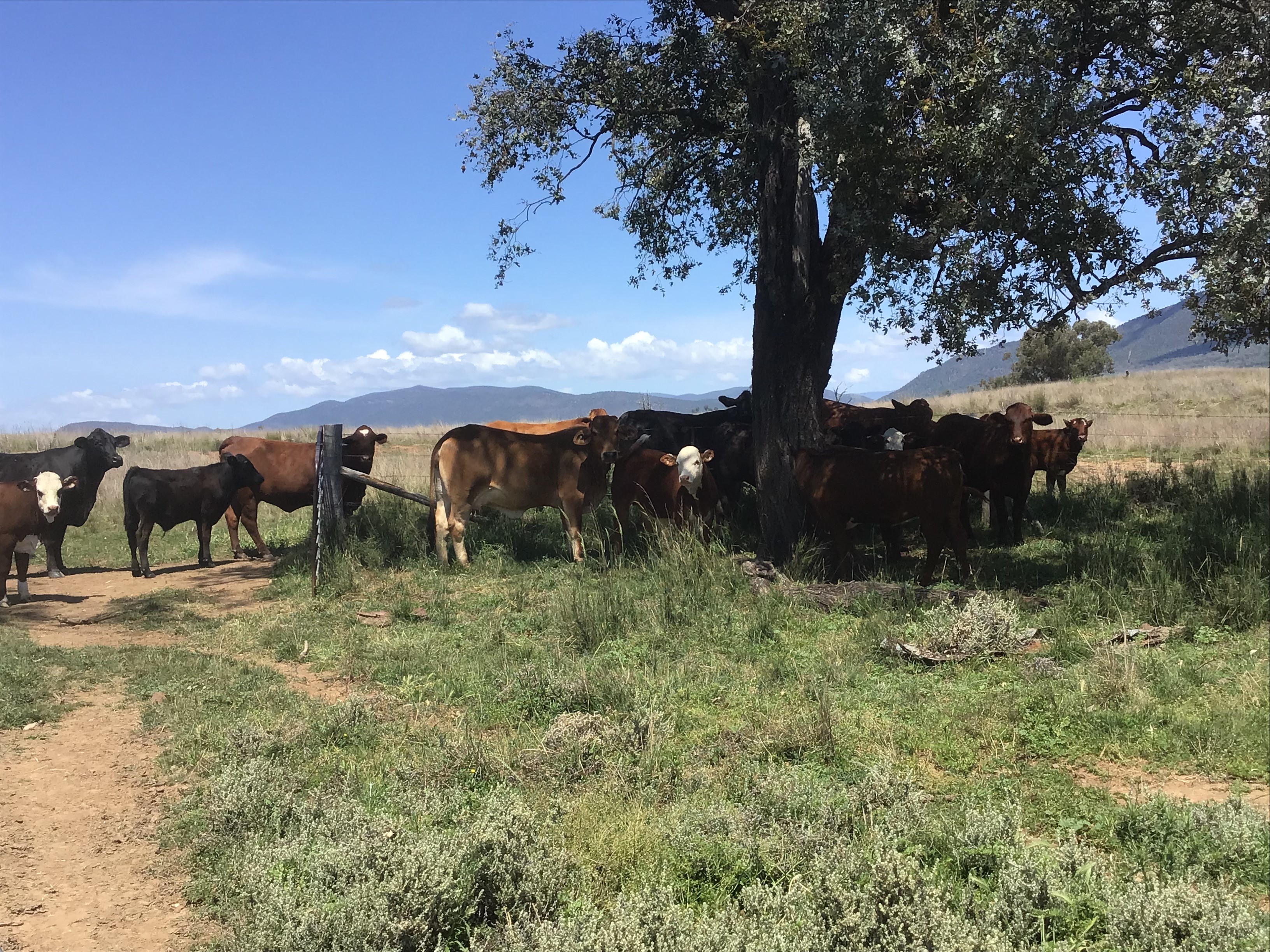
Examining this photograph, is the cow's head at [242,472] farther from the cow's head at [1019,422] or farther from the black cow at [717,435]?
the cow's head at [1019,422]

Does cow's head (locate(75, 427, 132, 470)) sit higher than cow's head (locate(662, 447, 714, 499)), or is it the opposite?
cow's head (locate(75, 427, 132, 470))

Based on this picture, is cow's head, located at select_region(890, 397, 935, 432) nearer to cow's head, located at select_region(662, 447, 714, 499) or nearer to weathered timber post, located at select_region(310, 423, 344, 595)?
cow's head, located at select_region(662, 447, 714, 499)

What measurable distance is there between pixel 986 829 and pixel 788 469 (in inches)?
262

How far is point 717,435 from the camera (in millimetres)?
13625

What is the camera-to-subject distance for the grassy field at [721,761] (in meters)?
3.61

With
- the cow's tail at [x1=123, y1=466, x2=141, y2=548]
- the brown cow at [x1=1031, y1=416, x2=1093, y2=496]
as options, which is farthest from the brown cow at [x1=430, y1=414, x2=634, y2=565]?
the brown cow at [x1=1031, y1=416, x2=1093, y2=496]

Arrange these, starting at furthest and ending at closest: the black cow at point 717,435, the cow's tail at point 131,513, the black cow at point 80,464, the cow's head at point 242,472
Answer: the cow's head at point 242,472
the black cow at point 80,464
the black cow at point 717,435
the cow's tail at point 131,513

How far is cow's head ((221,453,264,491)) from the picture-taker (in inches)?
532

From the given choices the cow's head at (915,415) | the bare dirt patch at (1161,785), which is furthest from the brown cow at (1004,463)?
the bare dirt patch at (1161,785)

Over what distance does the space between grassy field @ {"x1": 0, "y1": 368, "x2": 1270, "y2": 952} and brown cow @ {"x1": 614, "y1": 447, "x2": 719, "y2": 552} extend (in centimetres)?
180

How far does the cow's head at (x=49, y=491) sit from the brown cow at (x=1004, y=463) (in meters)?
11.1

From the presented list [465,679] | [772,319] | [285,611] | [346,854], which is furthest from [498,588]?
[346,854]

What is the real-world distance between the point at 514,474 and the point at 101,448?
6.87 m

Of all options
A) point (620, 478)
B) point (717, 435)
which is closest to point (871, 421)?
point (717, 435)
